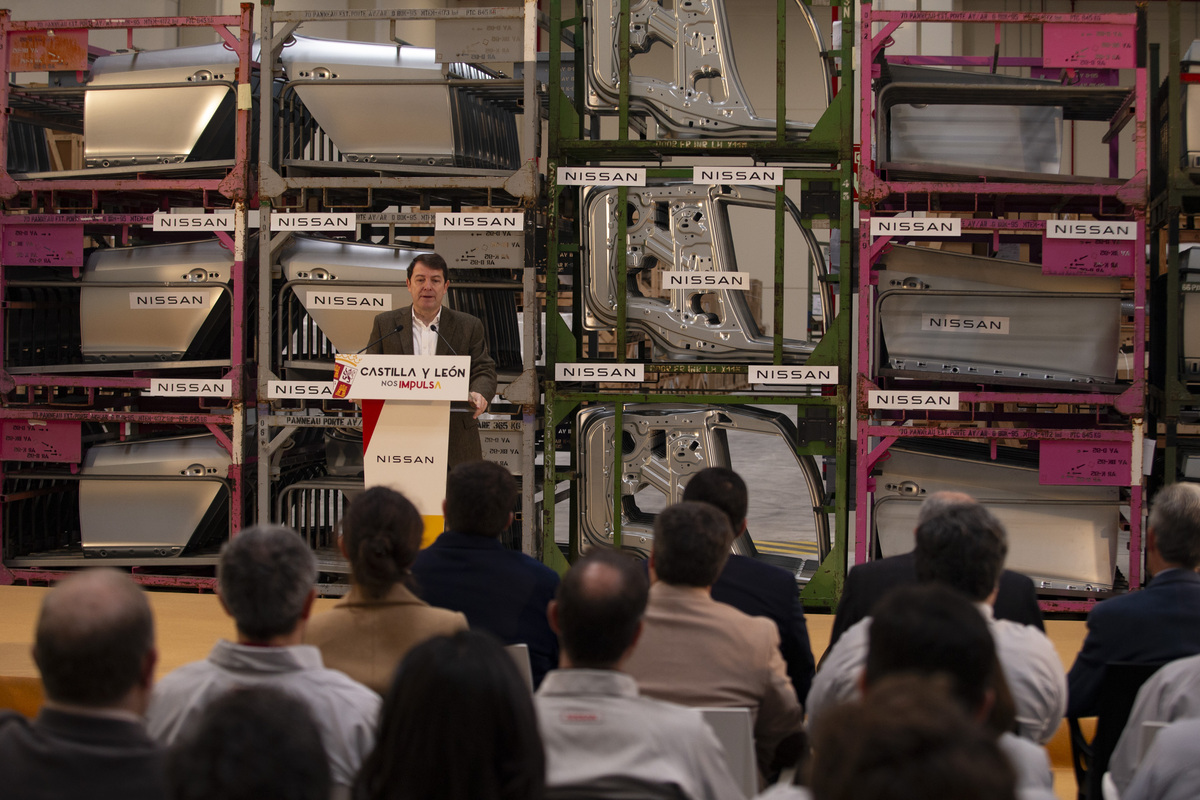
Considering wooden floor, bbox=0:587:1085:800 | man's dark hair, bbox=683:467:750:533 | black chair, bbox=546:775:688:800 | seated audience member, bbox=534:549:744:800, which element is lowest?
wooden floor, bbox=0:587:1085:800

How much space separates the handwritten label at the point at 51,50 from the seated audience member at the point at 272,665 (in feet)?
16.8

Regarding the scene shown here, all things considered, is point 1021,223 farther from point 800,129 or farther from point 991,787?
point 991,787

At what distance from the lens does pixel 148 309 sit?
6.17 metres

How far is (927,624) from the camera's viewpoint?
1794mm

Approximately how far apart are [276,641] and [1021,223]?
4.91m

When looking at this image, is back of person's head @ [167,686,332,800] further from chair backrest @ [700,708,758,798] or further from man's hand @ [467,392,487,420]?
man's hand @ [467,392,487,420]

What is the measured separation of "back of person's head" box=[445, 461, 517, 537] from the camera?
3.22 m

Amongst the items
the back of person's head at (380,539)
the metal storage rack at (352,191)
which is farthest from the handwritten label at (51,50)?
the back of person's head at (380,539)

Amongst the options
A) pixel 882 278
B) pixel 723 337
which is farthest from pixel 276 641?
pixel 882 278

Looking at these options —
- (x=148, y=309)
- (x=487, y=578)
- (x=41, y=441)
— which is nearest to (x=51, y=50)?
(x=148, y=309)

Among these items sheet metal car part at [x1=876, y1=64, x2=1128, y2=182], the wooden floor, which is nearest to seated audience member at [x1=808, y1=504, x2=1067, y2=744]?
the wooden floor

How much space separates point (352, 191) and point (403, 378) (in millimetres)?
2255

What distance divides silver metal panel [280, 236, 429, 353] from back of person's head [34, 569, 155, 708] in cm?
413

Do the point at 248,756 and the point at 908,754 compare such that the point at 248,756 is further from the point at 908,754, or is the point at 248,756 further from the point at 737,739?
the point at 737,739
